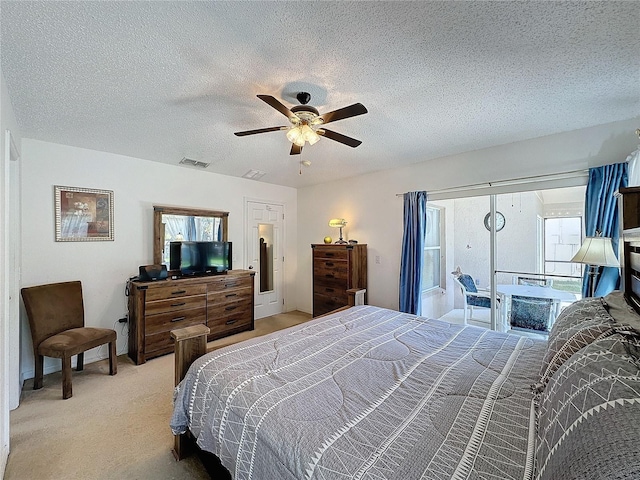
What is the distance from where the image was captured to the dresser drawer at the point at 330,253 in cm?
417

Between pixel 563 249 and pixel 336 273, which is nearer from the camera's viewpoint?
pixel 563 249

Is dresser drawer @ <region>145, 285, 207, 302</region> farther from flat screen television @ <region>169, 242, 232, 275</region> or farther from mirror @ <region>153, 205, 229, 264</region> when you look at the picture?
mirror @ <region>153, 205, 229, 264</region>

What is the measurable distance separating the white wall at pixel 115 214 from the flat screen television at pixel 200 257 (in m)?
0.32

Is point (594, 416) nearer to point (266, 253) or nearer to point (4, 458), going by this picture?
point (4, 458)

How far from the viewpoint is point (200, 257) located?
3.93 metres

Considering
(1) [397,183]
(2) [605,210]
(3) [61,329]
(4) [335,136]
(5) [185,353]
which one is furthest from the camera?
(1) [397,183]

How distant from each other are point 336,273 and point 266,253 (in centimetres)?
155

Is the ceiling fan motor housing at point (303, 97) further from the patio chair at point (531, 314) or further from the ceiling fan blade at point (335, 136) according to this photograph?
the patio chair at point (531, 314)

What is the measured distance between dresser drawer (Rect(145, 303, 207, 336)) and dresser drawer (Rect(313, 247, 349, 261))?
1907 millimetres

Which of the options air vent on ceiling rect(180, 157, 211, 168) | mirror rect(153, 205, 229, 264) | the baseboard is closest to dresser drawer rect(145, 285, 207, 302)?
mirror rect(153, 205, 229, 264)

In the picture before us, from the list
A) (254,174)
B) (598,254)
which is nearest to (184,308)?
(254,174)

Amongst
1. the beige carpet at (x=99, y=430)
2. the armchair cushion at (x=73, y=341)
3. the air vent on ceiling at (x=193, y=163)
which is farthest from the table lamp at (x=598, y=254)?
the armchair cushion at (x=73, y=341)

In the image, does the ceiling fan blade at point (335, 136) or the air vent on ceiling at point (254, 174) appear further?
the air vent on ceiling at point (254, 174)

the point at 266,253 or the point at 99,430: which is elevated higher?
the point at 266,253
